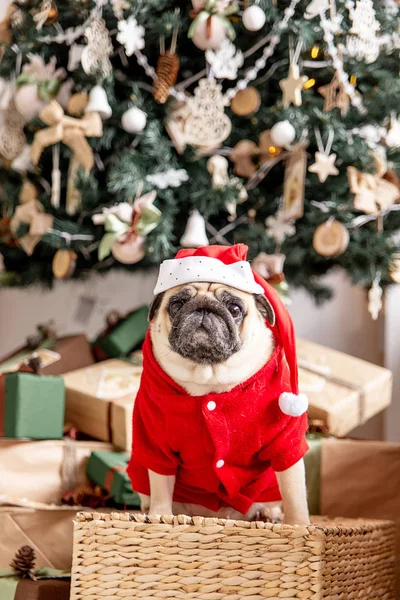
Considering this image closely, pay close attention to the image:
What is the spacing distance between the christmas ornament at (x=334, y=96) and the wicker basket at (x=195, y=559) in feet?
2.73

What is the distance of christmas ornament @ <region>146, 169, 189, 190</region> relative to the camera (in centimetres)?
146

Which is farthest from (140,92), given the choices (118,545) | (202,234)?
(118,545)

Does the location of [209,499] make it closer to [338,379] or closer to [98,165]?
[338,379]

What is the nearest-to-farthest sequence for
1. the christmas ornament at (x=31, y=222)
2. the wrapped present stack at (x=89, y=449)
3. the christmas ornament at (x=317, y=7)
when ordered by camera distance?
the wrapped present stack at (x=89, y=449) → the christmas ornament at (x=317, y=7) → the christmas ornament at (x=31, y=222)

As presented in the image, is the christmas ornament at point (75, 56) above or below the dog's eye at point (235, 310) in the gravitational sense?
above

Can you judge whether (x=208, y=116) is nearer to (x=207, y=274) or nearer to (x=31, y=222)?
(x=31, y=222)

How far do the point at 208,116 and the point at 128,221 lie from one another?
249 mm

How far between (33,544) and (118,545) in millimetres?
383

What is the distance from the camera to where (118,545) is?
33.9 inches

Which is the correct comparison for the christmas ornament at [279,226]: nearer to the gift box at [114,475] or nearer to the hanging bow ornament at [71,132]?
the hanging bow ornament at [71,132]

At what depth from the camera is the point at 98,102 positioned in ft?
4.54

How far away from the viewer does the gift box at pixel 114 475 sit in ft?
3.99

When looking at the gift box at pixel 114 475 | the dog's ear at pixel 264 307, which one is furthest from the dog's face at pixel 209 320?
the gift box at pixel 114 475

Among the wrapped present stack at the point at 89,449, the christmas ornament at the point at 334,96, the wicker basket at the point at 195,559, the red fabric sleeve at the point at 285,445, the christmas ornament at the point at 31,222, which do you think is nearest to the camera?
the wicker basket at the point at 195,559
